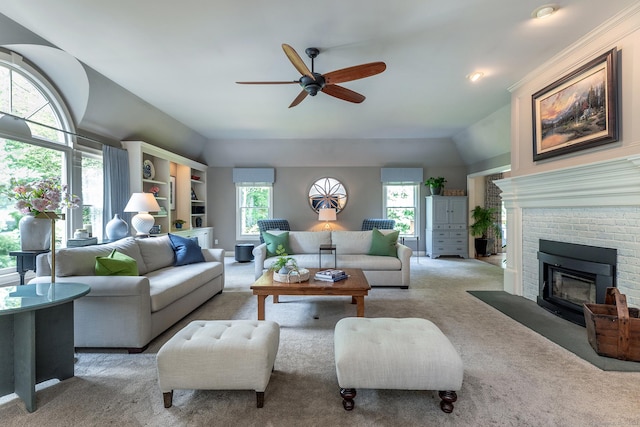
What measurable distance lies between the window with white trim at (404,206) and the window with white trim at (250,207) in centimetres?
314

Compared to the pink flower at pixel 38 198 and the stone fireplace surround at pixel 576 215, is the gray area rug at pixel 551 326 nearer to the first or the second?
the stone fireplace surround at pixel 576 215

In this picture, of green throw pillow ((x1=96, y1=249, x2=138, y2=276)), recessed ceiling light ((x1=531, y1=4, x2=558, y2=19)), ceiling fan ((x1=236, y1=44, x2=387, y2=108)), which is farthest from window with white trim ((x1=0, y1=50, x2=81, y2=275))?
recessed ceiling light ((x1=531, y1=4, x2=558, y2=19))

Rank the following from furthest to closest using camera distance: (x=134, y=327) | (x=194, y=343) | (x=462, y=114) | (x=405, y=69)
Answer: (x=462, y=114) < (x=405, y=69) < (x=134, y=327) < (x=194, y=343)

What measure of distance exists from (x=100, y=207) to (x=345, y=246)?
3.72 m

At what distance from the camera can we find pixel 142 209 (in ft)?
13.0

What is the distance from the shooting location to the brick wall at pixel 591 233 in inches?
93.6

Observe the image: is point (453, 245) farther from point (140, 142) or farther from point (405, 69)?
point (140, 142)

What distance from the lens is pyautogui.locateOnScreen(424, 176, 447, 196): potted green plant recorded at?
6.69 metres

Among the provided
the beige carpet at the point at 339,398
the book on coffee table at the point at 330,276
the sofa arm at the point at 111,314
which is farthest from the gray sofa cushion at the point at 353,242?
the sofa arm at the point at 111,314

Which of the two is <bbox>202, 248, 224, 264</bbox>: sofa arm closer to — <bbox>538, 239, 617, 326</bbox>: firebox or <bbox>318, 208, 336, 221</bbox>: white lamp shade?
<bbox>318, 208, 336, 221</bbox>: white lamp shade

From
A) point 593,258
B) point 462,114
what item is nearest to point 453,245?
point 462,114

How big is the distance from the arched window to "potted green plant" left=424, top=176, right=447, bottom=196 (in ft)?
21.8

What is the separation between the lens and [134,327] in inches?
88.7

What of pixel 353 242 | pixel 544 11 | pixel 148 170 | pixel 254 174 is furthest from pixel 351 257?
pixel 148 170
